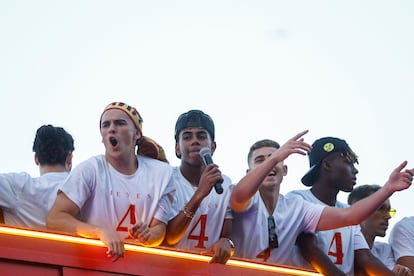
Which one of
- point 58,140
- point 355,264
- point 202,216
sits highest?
point 58,140

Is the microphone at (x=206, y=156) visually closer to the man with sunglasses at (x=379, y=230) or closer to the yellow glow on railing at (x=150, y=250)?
the yellow glow on railing at (x=150, y=250)

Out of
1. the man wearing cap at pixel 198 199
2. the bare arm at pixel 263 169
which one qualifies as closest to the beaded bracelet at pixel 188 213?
the man wearing cap at pixel 198 199

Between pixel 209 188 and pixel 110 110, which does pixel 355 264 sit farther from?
pixel 110 110

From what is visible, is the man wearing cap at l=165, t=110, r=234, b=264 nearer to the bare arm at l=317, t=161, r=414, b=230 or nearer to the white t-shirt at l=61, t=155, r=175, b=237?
the white t-shirt at l=61, t=155, r=175, b=237

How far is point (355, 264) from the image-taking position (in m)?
5.64

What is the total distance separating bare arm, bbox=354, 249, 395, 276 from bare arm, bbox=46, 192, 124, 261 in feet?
6.46

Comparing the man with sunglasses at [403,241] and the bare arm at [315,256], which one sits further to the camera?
the man with sunglasses at [403,241]

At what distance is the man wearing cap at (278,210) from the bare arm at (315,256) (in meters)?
0.04

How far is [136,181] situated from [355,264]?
5.44 feet

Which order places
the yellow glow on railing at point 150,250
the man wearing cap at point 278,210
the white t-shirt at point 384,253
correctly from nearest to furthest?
the yellow glow on railing at point 150,250, the man wearing cap at point 278,210, the white t-shirt at point 384,253

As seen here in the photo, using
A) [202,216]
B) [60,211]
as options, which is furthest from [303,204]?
[60,211]

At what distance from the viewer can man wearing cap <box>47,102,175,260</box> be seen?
443 centimetres

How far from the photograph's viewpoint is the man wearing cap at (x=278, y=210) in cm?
495

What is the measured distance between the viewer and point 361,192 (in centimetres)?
631
